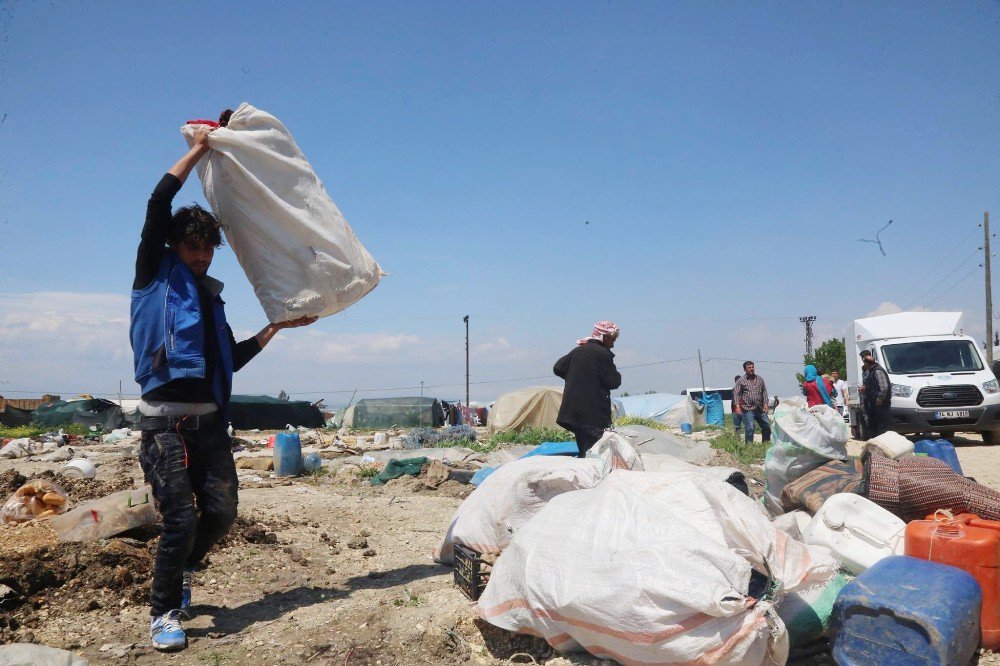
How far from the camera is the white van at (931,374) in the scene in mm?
11477

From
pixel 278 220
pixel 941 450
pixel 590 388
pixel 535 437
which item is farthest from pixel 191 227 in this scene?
pixel 535 437

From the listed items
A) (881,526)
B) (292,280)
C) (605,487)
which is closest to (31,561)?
(292,280)

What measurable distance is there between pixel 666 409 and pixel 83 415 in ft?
64.1

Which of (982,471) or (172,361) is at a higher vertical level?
(172,361)

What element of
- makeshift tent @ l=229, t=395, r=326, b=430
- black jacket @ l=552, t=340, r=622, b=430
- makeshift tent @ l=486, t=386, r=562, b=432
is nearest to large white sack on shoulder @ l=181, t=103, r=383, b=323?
black jacket @ l=552, t=340, r=622, b=430

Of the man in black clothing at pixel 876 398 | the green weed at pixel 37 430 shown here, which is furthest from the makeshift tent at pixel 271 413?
the man in black clothing at pixel 876 398

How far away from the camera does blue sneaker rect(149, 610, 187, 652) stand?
2656 millimetres

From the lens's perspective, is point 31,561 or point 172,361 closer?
point 172,361

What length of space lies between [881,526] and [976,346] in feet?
37.5

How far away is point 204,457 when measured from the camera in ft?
9.62

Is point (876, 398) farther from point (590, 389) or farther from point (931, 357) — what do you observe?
point (590, 389)

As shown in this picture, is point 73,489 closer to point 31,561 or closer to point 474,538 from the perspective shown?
point 31,561

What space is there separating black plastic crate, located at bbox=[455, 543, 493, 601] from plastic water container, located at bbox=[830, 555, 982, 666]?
140 cm

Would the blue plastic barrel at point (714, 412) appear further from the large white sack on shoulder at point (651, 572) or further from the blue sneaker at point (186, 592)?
the blue sneaker at point (186, 592)
